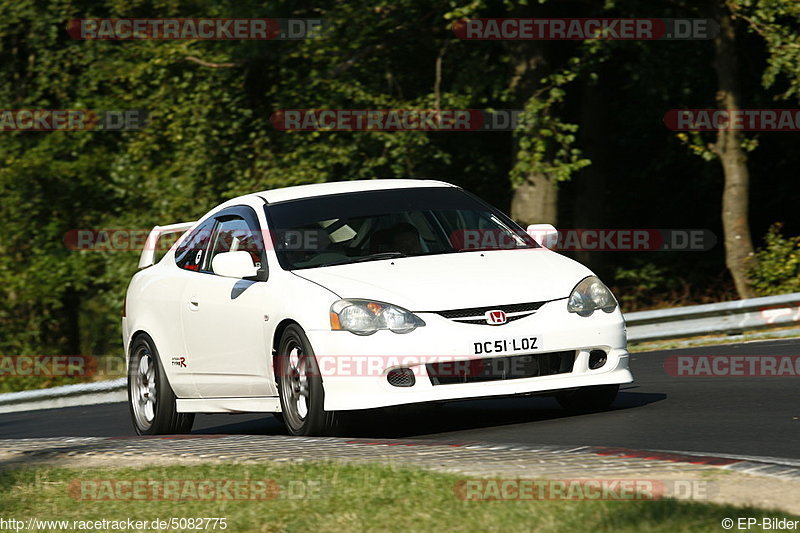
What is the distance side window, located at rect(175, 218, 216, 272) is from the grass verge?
2.92 metres

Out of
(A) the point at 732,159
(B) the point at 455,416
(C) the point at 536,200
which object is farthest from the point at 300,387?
(A) the point at 732,159

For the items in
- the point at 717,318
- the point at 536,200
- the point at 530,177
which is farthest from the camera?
the point at 536,200

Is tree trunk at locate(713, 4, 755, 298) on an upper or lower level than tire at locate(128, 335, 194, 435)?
upper

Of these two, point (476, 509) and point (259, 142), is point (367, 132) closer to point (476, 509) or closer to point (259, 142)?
point (259, 142)

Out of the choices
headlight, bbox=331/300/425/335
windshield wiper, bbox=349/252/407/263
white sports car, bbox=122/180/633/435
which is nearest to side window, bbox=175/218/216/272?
white sports car, bbox=122/180/633/435

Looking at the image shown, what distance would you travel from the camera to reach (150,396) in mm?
10672

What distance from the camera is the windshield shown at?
9.33m

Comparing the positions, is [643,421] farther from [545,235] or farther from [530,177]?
[530,177]

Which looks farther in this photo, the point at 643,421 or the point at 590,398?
the point at 590,398

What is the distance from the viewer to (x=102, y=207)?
32.6 m

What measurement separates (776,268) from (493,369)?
1242 cm

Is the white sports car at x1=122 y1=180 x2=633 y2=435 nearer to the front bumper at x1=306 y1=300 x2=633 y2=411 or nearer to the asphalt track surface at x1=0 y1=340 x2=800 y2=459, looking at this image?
the front bumper at x1=306 y1=300 x2=633 y2=411

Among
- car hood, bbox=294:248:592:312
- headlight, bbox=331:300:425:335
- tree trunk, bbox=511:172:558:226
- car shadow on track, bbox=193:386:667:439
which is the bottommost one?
car shadow on track, bbox=193:386:667:439

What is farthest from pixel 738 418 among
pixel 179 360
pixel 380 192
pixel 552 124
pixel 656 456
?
pixel 552 124
